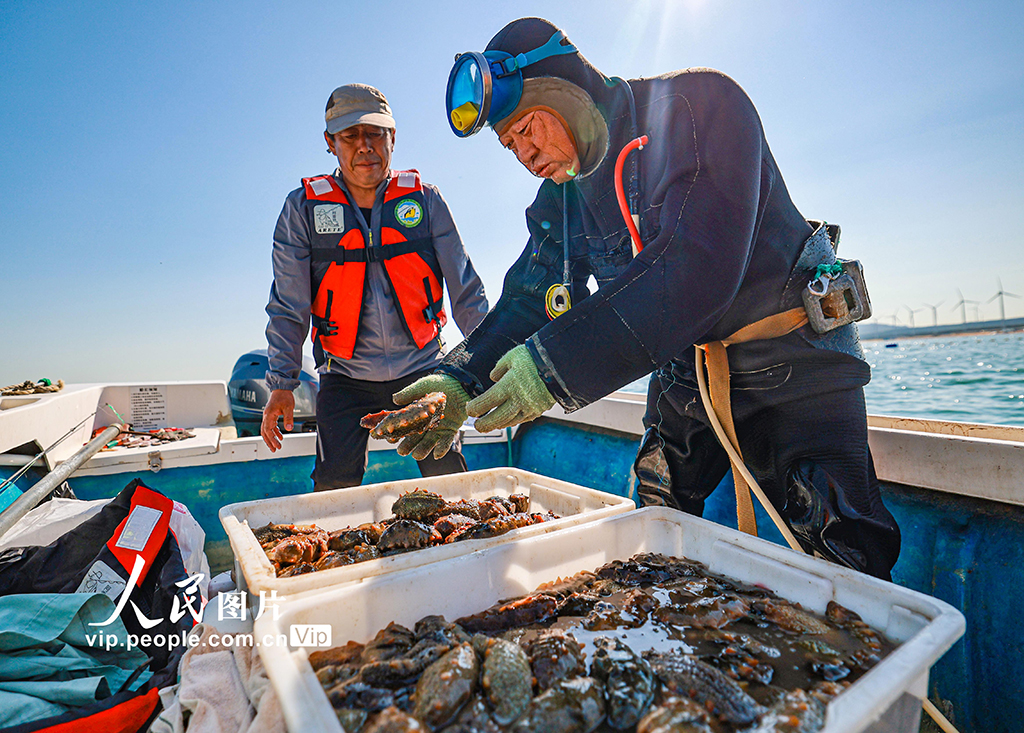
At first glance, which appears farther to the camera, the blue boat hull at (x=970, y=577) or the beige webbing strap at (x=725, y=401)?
the beige webbing strap at (x=725, y=401)

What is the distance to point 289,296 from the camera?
3.10m

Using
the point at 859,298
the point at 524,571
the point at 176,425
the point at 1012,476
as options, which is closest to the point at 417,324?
the point at 524,571

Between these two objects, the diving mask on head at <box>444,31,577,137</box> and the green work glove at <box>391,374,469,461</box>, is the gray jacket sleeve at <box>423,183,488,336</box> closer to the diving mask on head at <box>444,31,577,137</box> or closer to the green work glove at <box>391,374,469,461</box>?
the green work glove at <box>391,374,469,461</box>

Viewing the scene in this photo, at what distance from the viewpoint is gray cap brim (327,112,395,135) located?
115 inches

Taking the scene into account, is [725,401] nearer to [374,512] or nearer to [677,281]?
[677,281]

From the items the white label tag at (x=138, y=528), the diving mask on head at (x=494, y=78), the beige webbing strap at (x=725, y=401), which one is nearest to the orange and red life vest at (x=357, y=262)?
the white label tag at (x=138, y=528)

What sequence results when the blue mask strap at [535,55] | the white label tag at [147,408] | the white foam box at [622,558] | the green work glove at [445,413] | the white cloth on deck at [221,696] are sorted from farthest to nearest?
the white label tag at [147,408] → the green work glove at [445,413] → the blue mask strap at [535,55] → the white cloth on deck at [221,696] → the white foam box at [622,558]

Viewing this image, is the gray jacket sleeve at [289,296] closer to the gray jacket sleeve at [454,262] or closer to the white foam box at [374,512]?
the gray jacket sleeve at [454,262]

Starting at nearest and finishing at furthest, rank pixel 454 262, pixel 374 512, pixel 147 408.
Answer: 1. pixel 374 512
2. pixel 454 262
3. pixel 147 408

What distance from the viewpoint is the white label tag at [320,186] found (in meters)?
3.16

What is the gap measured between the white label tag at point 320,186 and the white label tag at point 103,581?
213 centimetres

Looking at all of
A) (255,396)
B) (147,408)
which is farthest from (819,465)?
(147,408)

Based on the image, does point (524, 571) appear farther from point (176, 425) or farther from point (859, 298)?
point (176, 425)

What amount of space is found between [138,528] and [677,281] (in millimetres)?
2113
